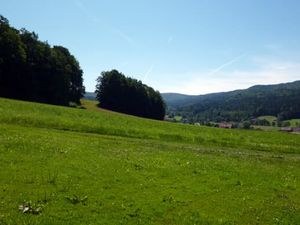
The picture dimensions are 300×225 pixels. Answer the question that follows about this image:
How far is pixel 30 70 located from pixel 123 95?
181 ft

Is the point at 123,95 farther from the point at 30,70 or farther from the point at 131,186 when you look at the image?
the point at 131,186

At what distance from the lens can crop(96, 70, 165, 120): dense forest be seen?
523 ft

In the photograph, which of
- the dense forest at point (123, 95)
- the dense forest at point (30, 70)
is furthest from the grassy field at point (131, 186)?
the dense forest at point (123, 95)

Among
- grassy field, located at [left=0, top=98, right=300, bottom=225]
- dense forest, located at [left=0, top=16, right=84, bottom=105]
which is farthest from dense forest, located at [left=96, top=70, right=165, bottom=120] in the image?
grassy field, located at [left=0, top=98, right=300, bottom=225]

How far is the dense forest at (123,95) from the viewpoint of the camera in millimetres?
159500

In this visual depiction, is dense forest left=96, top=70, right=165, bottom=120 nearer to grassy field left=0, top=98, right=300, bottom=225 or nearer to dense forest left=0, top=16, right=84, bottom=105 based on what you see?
dense forest left=0, top=16, right=84, bottom=105

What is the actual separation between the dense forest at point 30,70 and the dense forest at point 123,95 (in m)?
23.2

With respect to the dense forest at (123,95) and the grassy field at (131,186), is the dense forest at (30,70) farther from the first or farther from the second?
the grassy field at (131,186)

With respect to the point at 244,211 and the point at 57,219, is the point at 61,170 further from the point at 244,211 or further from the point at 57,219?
the point at 244,211

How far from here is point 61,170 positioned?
87.1 feet

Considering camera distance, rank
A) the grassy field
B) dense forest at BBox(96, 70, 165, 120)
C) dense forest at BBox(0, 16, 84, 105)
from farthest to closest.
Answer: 1. dense forest at BBox(96, 70, 165, 120)
2. dense forest at BBox(0, 16, 84, 105)
3. the grassy field

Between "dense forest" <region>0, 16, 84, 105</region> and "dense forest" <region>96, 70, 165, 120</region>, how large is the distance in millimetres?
23196

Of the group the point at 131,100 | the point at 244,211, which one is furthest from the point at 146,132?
the point at 131,100

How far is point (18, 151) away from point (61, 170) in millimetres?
5171
